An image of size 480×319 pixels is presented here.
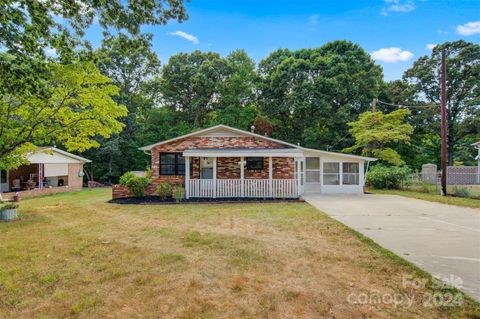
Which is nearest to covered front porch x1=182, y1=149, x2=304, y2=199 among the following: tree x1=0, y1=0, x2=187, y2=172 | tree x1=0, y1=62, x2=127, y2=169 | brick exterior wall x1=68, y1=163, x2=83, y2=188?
tree x1=0, y1=62, x2=127, y2=169

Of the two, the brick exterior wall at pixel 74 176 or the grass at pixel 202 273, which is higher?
the brick exterior wall at pixel 74 176

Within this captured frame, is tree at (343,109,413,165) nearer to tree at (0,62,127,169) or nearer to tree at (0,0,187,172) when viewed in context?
tree at (0,62,127,169)

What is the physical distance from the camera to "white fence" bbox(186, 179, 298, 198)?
12.3 metres

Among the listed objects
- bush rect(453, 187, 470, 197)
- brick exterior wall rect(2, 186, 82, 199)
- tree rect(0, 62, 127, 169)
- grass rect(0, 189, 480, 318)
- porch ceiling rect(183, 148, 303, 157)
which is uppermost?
tree rect(0, 62, 127, 169)

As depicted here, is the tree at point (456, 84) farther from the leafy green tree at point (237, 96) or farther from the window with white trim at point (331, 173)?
the window with white trim at point (331, 173)

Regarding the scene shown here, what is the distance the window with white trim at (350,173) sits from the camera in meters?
14.2

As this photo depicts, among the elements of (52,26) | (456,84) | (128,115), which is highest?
(456,84)

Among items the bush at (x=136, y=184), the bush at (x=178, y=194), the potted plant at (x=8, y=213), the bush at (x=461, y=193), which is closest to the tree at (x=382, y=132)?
the bush at (x=461, y=193)

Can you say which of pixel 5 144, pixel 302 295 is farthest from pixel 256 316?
pixel 5 144

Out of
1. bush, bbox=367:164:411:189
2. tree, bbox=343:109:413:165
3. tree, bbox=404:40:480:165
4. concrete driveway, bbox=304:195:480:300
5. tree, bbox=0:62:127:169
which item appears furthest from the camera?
tree, bbox=404:40:480:165

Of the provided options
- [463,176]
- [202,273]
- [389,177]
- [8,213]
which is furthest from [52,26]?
[463,176]

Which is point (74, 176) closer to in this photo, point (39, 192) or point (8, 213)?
point (39, 192)

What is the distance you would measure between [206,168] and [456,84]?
27.9 metres

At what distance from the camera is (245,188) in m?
12.4
